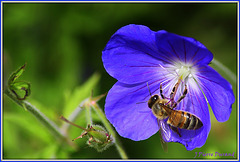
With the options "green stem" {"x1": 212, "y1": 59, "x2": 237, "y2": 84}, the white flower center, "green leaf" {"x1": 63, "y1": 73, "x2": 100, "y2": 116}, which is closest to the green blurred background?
"green leaf" {"x1": 63, "y1": 73, "x2": 100, "y2": 116}

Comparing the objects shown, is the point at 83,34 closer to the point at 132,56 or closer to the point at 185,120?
the point at 132,56

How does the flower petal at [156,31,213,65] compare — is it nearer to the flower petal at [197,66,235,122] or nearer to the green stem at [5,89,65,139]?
the flower petal at [197,66,235,122]

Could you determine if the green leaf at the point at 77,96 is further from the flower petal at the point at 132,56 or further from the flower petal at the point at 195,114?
the flower petal at the point at 195,114

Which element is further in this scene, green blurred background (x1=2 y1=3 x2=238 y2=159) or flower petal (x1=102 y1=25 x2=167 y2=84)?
green blurred background (x1=2 y1=3 x2=238 y2=159)

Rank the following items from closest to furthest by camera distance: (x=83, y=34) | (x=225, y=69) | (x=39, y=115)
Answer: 1. (x=225, y=69)
2. (x=39, y=115)
3. (x=83, y=34)

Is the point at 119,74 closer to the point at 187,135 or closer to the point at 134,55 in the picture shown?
the point at 134,55

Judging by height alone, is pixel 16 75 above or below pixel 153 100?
above

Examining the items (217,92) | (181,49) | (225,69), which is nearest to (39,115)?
(181,49)
